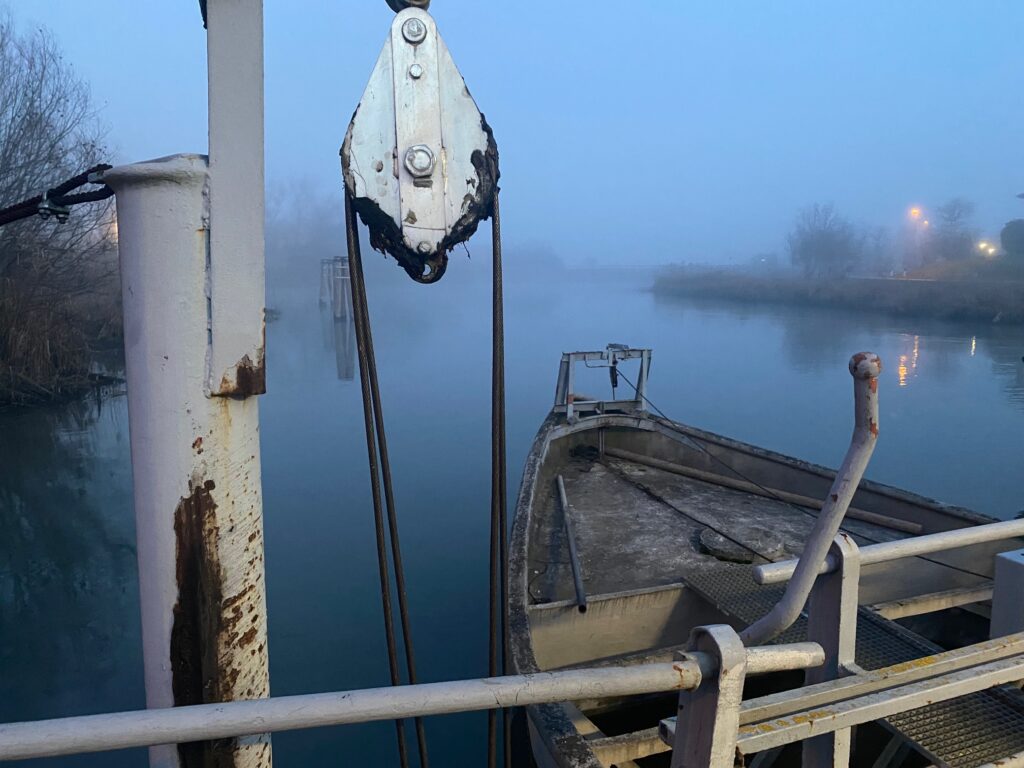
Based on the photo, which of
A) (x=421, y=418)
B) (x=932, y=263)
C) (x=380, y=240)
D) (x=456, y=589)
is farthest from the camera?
(x=932, y=263)

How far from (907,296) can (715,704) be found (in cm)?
5585

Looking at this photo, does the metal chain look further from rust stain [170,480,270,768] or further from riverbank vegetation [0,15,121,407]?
riverbank vegetation [0,15,121,407]

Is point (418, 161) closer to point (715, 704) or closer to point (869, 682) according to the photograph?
point (715, 704)

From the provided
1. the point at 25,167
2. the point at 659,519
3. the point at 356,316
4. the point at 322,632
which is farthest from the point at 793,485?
the point at 25,167

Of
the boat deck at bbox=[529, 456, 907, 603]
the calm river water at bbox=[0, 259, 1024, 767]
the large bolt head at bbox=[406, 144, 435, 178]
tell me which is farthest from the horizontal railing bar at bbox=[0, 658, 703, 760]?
the calm river water at bbox=[0, 259, 1024, 767]

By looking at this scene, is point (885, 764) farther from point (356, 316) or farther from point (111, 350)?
point (111, 350)

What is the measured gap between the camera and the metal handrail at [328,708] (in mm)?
1218

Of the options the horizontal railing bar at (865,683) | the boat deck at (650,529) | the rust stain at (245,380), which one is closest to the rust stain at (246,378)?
the rust stain at (245,380)

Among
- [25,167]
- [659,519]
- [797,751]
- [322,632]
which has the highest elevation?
[25,167]

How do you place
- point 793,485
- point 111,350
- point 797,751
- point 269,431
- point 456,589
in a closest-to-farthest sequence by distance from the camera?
point 797,751 → point 793,485 → point 456,589 → point 269,431 → point 111,350

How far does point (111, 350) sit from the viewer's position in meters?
21.8

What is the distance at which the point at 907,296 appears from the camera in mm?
49000

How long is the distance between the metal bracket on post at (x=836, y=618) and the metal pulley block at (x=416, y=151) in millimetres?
1503

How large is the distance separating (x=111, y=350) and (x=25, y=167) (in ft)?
21.0
